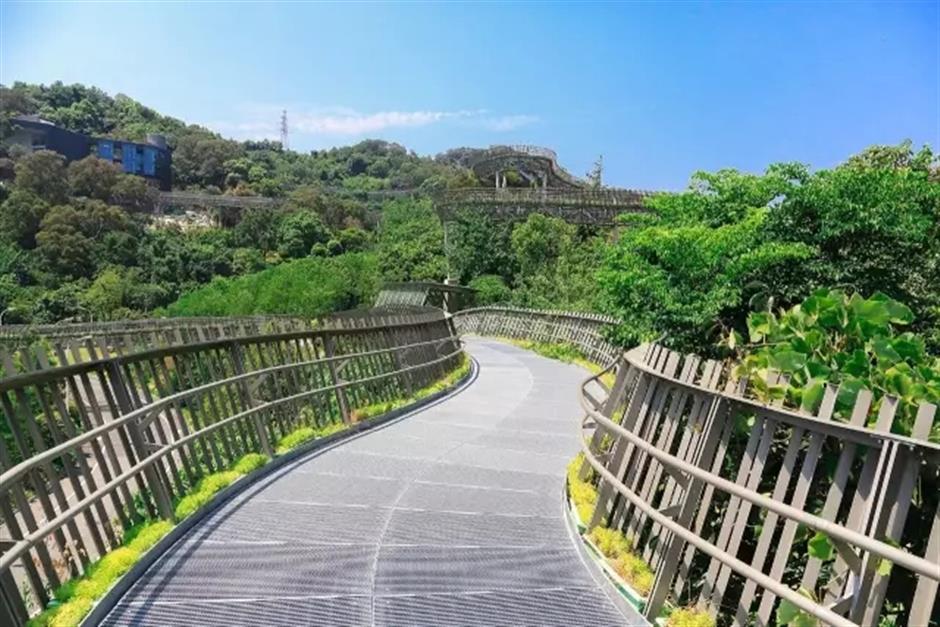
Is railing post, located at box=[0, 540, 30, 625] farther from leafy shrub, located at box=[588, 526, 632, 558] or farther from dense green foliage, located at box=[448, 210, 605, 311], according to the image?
dense green foliage, located at box=[448, 210, 605, 311]

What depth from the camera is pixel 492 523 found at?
631cm

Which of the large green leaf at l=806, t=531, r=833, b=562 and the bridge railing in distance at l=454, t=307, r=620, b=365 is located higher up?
the large green leaf at l=806, t=531, r=833, b=562

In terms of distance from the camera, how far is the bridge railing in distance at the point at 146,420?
4480mm

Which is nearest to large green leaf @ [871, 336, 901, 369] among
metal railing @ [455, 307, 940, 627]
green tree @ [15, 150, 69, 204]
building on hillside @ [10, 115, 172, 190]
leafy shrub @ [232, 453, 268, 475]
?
metal railing @ [455, 307, 940, 627]

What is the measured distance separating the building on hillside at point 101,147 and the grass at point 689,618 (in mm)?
109358

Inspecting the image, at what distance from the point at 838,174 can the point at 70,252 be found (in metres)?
60.2

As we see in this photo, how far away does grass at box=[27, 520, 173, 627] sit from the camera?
4156mm

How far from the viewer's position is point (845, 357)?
14.7ft

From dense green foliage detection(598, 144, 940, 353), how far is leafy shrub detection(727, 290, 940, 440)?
7.02 m

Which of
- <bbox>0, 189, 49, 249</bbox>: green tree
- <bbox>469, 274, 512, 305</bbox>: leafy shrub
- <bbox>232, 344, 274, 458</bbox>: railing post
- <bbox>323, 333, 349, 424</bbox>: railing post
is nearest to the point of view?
<bbox>232, 344, 274, 458</bbox>: railing post

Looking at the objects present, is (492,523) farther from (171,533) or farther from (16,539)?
(16,539)

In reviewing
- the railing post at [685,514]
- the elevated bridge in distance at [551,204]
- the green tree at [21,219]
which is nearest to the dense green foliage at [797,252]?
the railing post at [685,514]

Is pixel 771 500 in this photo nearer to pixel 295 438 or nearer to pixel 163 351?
pixel 163 351

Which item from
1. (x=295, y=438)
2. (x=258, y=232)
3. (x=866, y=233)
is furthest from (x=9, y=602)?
(x=258, y=232)
